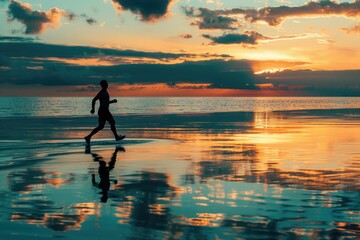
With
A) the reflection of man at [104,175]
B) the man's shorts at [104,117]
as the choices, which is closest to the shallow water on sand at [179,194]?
the reflection of man at [104,175]

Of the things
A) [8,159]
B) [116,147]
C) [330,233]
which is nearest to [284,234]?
[330,233]

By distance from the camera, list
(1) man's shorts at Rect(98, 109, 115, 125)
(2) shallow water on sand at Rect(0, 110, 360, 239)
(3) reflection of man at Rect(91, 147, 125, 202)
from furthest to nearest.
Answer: (1) man's shorts at Rect(98, 109, 115, 125) < (3) reflection of man at Rect(91, 147, 125, 202) < (2) shallow water on sand at Rect(0, 110, 360, 239)

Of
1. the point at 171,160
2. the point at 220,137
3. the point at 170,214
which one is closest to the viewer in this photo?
the point at 170,214

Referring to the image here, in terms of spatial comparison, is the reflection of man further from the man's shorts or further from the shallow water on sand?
the man's shorts

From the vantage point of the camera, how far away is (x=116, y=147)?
63.3 feet

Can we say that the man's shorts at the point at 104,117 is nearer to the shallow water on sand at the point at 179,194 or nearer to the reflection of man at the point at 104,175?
the shallow water on sand at the point at 179,194

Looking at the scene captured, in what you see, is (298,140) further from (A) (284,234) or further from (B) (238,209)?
(A) (284,234)

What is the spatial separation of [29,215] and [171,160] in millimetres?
7555

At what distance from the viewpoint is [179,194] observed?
31.6ft

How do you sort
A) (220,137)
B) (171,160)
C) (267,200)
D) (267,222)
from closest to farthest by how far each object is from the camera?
(267,222), (267,200), (171,160), (220,137)

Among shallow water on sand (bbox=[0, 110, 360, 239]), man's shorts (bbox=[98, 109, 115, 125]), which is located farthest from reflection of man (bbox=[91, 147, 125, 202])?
man's shorts (bbox=[98, 109, 115, 125])

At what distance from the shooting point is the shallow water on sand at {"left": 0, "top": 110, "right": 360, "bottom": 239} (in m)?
7.07

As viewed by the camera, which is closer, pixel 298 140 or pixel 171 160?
pixel 171 160

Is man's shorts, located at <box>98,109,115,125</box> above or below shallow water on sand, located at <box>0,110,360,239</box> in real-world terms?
above
